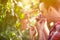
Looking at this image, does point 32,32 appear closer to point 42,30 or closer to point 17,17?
point 42,30

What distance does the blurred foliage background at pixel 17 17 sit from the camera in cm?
165

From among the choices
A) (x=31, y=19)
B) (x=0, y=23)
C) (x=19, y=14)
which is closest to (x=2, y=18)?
(x=0, y=23)

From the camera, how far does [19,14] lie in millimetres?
1704

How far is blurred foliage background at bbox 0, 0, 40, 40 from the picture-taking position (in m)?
1.65

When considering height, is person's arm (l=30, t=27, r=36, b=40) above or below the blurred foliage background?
below

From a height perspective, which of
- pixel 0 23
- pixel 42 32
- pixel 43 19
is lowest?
pixel 42 32

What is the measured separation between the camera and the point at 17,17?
67.3 inches

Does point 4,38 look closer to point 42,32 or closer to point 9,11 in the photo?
point 9,11

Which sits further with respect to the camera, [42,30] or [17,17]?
[17,17]

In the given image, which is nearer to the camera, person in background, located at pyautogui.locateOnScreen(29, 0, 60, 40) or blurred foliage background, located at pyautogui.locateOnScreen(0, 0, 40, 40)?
person in background, located at pyautogui.locateOnScreen(29, 0, 60, 40)

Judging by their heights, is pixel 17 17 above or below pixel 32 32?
above

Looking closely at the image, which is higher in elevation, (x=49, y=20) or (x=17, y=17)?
(x=17, y=17)

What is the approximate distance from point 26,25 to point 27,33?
0.25 feet

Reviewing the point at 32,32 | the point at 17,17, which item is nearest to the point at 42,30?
the point at 32,32
